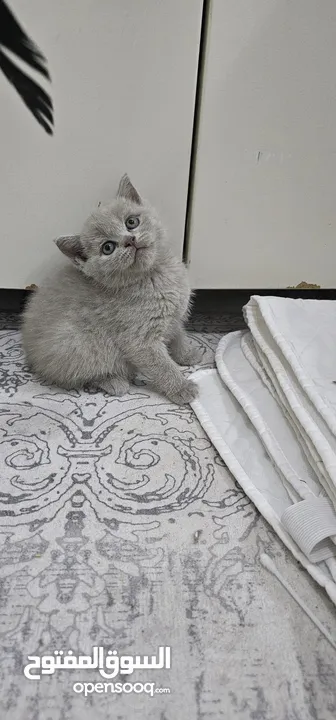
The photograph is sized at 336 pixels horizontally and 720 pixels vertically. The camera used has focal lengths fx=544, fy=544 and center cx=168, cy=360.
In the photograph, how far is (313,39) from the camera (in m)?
1.04

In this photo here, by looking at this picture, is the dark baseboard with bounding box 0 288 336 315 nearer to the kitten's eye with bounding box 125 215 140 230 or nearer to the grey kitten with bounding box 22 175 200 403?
the grey kitten with bounding box 22 175 200 403

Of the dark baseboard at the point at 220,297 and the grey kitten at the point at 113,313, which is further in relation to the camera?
the dark baseboard at the point at 220,297

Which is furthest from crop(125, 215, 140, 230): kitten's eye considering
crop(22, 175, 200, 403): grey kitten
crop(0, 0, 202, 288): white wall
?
crop(0, 0, 202, 288): white wall

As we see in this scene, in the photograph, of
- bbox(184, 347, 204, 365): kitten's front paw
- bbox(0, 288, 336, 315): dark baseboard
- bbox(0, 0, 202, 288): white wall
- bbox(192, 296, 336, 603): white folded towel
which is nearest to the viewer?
bbox(192, 296, 336, 603): white folded towel

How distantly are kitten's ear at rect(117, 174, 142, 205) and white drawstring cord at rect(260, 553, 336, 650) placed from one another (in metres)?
0.71

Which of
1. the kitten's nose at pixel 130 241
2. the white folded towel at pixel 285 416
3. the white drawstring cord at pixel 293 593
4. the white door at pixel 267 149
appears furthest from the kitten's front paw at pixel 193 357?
the white drawstring cord at pixel 293 593

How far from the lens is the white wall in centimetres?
101

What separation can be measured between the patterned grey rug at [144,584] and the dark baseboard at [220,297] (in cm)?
47

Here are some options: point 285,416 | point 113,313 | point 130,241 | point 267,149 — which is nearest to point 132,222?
point 130,241

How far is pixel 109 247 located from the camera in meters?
1.04

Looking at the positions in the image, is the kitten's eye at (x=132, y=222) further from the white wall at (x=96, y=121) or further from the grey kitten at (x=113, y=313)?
the white wall at (x=96, y=121)

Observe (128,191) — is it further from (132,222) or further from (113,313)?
(113,313)

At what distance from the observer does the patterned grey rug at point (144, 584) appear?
0.62 meters

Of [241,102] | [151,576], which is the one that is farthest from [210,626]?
[241,102]
